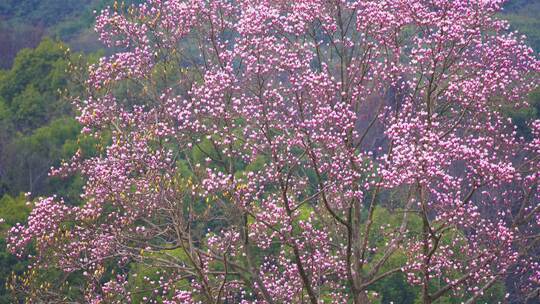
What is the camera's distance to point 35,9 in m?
102

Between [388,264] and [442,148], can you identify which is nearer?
[442,148]

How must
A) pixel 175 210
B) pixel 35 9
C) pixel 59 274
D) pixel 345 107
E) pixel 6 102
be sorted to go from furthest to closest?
pixel 35 9 → pixel 6 102 → pixel 59 274 → pixel 345 107 → pixel 175 210

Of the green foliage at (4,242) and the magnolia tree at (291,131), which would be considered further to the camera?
the green foliage at (4,242)

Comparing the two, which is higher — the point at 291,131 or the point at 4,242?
the point at 4,242

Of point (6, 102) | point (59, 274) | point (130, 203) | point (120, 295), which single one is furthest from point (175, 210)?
point (6, 102)

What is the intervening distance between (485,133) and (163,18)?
23.8 feet

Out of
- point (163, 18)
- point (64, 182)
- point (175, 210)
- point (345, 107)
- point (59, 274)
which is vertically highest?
point (64, 182)

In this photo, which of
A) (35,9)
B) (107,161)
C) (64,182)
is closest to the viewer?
(107,161)

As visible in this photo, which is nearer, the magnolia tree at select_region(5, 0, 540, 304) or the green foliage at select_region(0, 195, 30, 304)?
the magnolia tree at select_region(5, 0, 540, 304)

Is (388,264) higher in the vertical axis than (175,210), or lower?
higher

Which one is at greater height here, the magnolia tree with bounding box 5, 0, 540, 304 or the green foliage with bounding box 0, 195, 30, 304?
the green foliage with bounding box 0, 195, 30, 304

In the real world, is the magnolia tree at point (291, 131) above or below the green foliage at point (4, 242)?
below

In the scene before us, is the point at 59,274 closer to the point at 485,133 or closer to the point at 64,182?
the point at 64,182

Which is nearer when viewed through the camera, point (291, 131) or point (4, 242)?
point (291, 131)
